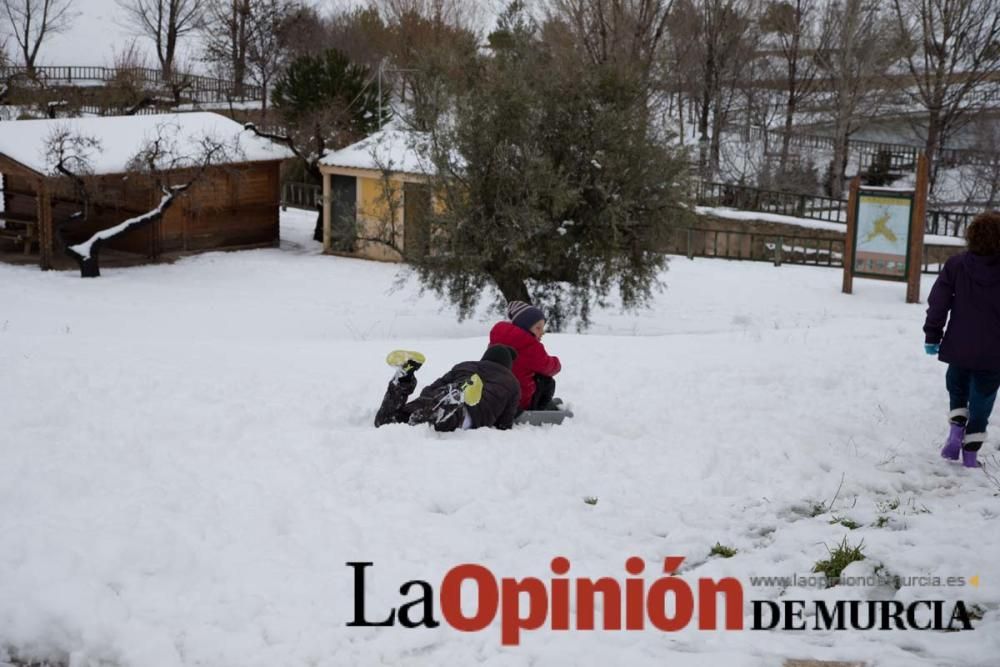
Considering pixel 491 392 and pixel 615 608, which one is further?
pixel 491 392

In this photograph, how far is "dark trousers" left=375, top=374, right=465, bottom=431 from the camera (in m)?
7.95

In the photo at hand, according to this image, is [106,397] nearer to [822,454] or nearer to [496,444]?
[496,444]

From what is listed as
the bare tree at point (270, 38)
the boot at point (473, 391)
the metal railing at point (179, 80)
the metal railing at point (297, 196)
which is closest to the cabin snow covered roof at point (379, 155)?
the metal railing at point (297, 196)

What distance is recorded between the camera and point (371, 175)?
29062 mm

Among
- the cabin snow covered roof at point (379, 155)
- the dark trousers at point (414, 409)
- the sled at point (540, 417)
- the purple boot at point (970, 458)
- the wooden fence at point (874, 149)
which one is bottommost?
the purple boot at point (970, 458)

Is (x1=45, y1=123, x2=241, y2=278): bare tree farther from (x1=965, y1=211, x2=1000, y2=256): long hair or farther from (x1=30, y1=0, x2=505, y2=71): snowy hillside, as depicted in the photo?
(x1=30, y1=0, x2=505, y2=71): snowy hillside

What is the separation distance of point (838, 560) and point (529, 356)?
3107 mm

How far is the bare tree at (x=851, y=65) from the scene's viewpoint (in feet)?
135

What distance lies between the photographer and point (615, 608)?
18.3 ft

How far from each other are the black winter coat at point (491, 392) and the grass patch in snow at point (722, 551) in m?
2.21

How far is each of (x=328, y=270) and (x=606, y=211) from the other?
10672 millimetres

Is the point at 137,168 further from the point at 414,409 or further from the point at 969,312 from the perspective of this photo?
the point at 969,312

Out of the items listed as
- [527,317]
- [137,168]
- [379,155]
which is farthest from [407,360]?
[379,155]

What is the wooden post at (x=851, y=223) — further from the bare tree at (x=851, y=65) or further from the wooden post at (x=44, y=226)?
the bare tree at (x=851, y=65)
